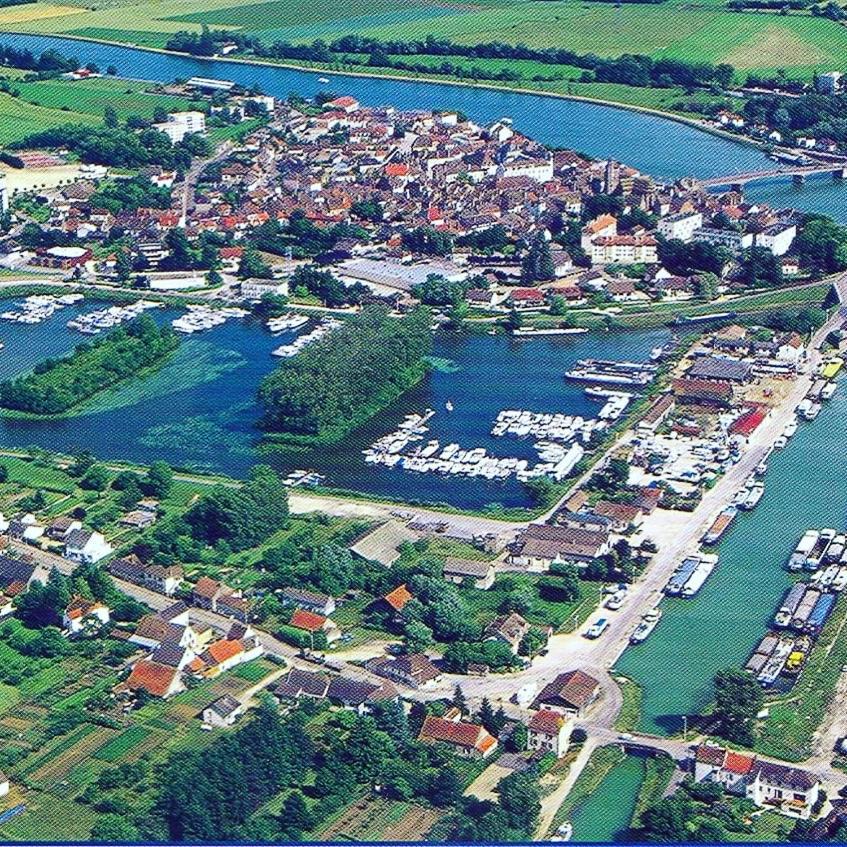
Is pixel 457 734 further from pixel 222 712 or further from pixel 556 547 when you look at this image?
pixel 556 547

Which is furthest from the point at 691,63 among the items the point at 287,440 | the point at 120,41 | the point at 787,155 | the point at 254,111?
the point at 287,440

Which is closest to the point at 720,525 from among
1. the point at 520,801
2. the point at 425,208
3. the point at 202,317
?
the point at 520,801

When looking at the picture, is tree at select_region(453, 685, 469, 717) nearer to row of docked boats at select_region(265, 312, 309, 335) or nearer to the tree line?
row of docked boats at select_region(265, 312, 309, 335)

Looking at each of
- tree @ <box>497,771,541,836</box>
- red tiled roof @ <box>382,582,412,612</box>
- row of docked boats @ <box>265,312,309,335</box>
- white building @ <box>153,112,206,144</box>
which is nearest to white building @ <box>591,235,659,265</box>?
row of docked boats @ <box>265,312,309,335</box>

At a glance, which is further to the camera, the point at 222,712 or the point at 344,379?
the point at 344,379

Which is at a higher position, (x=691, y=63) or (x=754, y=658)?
(x=691, y=63)

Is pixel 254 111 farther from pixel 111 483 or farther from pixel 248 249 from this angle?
pixel 111 483

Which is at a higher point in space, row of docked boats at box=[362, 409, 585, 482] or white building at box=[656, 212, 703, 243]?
white building at box=[656, 212, 703, 243]
